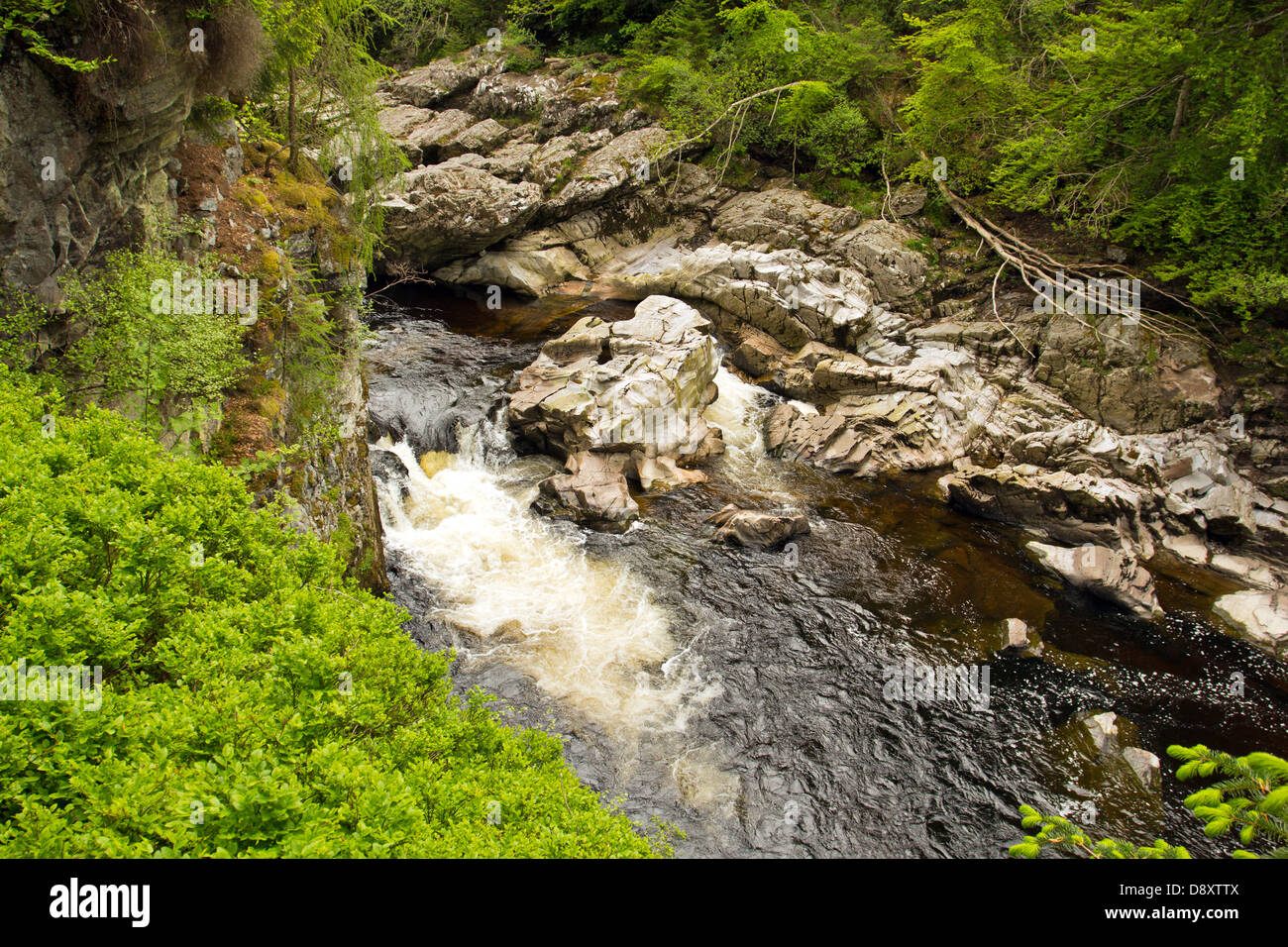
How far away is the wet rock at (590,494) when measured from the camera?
17.4m

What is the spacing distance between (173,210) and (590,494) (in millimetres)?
10687

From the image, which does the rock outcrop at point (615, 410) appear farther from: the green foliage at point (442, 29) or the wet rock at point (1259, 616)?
the green foliage at point (442, 29)

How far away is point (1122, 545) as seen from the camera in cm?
1712

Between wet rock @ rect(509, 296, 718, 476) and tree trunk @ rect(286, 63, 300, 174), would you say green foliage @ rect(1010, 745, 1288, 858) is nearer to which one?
wet rock @ rect(509, 296, 718, 476)

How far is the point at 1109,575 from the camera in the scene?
1581cm

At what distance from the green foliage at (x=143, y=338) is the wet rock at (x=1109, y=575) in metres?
18.7

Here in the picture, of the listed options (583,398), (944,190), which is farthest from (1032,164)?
(583,398)

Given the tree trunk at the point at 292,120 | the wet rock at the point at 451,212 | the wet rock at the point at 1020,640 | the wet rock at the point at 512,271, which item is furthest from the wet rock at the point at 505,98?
the wet rock at the point at 1020,640

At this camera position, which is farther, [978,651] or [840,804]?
[978,651]

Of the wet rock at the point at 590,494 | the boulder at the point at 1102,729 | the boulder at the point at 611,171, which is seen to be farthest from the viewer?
the boulder at the point at 611,171

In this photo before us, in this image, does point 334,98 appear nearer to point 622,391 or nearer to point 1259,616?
point 622,391

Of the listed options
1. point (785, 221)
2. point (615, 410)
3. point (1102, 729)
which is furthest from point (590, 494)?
point (785, 221)
